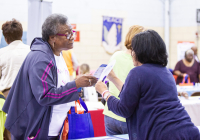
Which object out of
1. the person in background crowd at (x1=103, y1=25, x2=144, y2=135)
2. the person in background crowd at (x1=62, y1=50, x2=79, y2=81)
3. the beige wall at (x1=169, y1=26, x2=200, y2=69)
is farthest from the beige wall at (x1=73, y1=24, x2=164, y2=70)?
the person in background crowd at (x1=103, y1=25, x2=144, y2=135)

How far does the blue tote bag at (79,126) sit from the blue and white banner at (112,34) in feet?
17.7

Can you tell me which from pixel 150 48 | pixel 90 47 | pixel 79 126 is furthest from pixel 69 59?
pixel 90 47

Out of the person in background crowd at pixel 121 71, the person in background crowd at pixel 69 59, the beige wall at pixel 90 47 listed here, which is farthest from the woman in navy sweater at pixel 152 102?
the beige wall at pixel 90 47

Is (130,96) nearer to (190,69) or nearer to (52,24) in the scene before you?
(52,24)

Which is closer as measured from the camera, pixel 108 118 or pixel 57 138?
pixel 57 138

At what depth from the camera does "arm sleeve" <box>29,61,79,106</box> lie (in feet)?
4.32


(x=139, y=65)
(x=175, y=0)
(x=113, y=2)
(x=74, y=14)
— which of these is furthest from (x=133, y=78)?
(x=175, y=0)

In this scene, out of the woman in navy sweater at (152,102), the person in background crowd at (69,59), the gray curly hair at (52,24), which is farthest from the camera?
the person in background crowd at (69,59)

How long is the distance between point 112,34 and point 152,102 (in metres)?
5.84

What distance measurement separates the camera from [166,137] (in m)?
1.19

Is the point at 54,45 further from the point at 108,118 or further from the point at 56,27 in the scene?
the point at 108,118

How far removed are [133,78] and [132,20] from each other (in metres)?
6.26

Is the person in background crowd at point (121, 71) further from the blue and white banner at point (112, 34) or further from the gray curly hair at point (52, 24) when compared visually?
the blue and white banner at point (112, 34)

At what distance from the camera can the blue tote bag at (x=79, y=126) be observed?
1.55 meters
